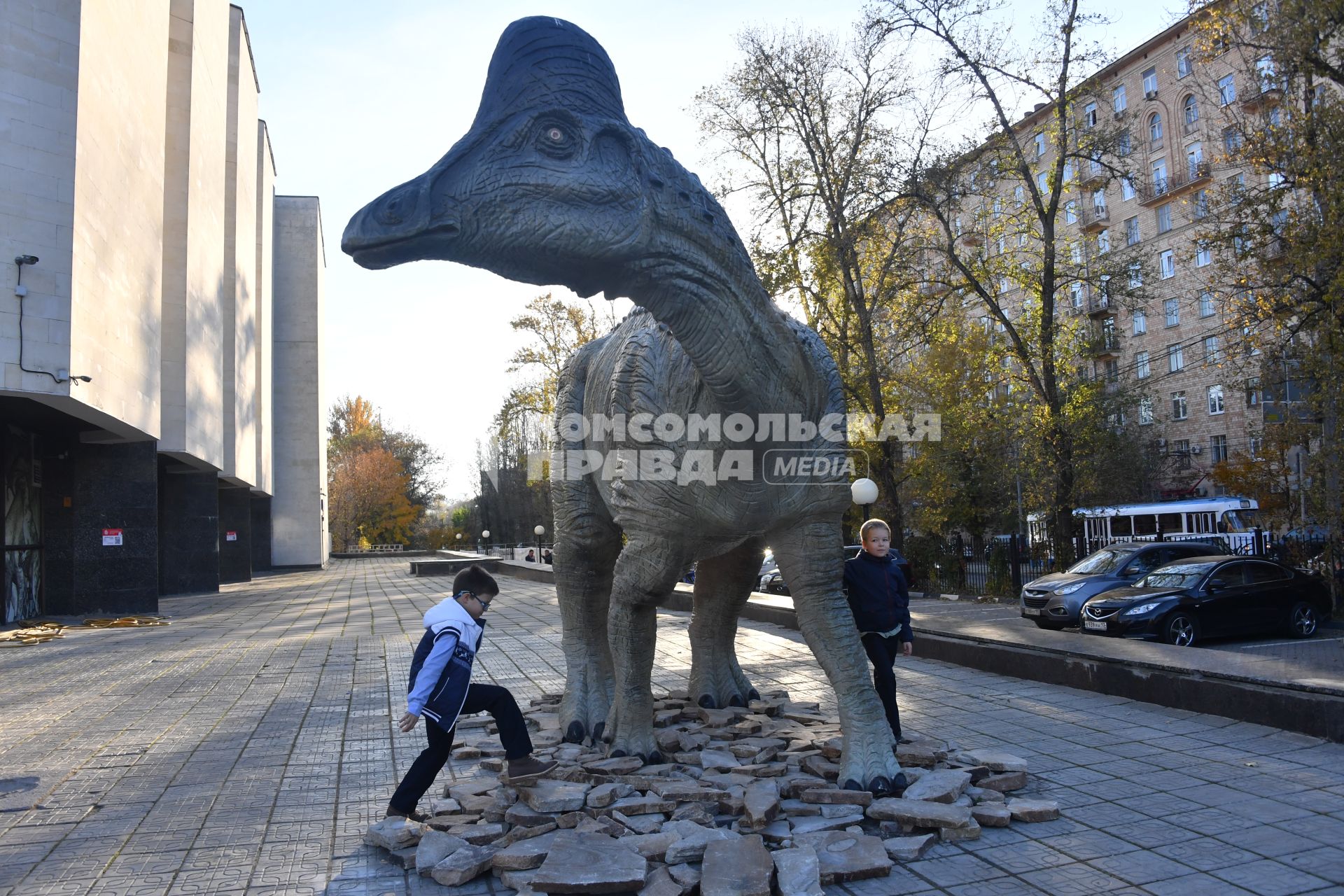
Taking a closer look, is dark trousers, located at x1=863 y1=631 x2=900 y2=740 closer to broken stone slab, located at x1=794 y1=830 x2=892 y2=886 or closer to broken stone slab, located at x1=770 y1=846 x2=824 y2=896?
broken stone slab, located at x1=794 y1=830 x2=892 y2=886

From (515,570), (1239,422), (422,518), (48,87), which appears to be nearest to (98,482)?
(48,87)

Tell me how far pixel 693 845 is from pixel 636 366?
209 centimetres

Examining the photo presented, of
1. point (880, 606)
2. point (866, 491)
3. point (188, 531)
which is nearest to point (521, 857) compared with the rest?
point (880, 606)

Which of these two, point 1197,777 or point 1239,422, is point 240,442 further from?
point 1239,422

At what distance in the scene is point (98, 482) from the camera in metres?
16.6

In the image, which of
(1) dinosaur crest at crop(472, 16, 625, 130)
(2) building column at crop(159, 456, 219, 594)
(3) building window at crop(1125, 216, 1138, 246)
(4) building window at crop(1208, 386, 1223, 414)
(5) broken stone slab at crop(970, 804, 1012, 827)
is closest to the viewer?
(1) dinosaur crest at crop(472, 16, 625, 130)

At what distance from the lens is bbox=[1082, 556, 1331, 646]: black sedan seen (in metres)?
11.1

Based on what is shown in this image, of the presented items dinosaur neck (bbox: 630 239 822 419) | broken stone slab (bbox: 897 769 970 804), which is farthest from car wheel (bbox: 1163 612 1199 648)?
dinosaur neck (bbox: 630 239 822 419)

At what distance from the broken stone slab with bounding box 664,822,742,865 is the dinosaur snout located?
7.56 ft

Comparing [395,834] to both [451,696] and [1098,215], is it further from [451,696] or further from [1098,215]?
[1098,215]

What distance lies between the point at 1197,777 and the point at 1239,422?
113 feet

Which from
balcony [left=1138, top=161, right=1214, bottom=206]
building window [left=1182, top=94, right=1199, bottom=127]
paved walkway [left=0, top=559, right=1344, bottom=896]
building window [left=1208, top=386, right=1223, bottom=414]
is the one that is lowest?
paved walkway [left=0, top=559, right=1344, bottom=896]

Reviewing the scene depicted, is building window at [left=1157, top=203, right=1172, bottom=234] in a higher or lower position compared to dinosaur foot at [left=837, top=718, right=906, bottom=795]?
higher

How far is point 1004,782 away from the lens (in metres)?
4.11
